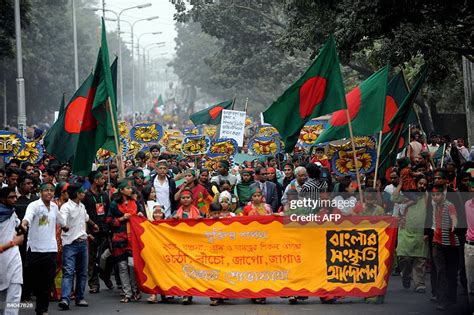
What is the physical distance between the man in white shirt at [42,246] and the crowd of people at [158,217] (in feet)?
0.04

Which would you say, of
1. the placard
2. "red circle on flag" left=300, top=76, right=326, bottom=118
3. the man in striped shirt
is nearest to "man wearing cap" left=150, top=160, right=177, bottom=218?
"red circle on flag" left=300, top=76, right=326, bottom=118

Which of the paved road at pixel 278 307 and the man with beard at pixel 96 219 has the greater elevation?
the man with beard at pixel 96 219

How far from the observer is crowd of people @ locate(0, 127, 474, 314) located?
36.3 ft

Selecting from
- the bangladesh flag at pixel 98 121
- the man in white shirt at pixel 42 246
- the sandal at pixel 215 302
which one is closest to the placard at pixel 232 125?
the bangladesh flag at pixel 98 121

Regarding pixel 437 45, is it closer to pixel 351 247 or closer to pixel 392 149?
pixel 392 149

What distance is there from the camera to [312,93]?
1283 cm

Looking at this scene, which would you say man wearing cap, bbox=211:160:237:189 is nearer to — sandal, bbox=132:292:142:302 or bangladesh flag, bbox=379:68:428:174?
bangladesh flag, bbox=379:68:428:174

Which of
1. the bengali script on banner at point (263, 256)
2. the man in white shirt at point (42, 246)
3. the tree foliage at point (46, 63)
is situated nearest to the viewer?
the man in white shirt at point (42, 246)

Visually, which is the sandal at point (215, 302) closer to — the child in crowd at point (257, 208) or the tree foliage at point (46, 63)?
the child in crowd at point (257, 208)

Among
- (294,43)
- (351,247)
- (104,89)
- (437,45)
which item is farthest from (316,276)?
(294,43)

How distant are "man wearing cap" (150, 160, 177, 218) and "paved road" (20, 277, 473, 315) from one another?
2780mm

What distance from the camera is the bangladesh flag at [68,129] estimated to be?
52.2ft

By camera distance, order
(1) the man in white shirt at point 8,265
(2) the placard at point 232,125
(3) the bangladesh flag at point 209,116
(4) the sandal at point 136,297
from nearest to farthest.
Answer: (1) the man in white shirt at point 8,265 < (4) the sandal at point 136,297 < (2) the placard at point 232,125 < (3) the bangladesh flag at point 209,116

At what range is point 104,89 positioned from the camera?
13.7 m
